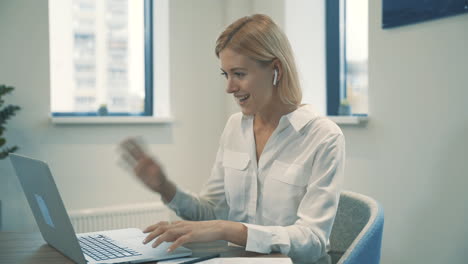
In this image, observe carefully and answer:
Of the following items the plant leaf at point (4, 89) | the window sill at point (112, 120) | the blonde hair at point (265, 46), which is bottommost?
the window sill at point (112, 120)

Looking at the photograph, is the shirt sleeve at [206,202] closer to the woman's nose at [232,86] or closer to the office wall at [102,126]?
the woman's nose at [232,86]

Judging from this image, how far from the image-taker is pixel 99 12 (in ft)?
11.1

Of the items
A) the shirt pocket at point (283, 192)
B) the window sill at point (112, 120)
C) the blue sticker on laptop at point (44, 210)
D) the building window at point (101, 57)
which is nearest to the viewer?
the blue sticker on laptop at point (44, 210)

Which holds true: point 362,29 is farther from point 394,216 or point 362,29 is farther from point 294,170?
point 294,170

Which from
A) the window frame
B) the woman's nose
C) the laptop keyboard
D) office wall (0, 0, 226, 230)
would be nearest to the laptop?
the laptop keyboard

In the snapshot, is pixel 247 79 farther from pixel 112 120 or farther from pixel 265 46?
pixel 112 120

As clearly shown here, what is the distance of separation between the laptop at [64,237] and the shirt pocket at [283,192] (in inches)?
16.5

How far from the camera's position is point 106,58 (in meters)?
3.40

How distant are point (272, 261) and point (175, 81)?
2.49 m

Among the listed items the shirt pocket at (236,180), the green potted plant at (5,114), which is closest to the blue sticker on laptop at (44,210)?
the shirt pocket at (236,180)

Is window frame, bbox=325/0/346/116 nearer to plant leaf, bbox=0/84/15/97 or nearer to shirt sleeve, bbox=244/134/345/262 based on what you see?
shirt sleeve, bbox=244/134/345/262

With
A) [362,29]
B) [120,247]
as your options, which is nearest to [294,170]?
[120,247]

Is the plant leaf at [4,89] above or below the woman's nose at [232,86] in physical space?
above

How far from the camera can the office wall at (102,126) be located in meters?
2.88
